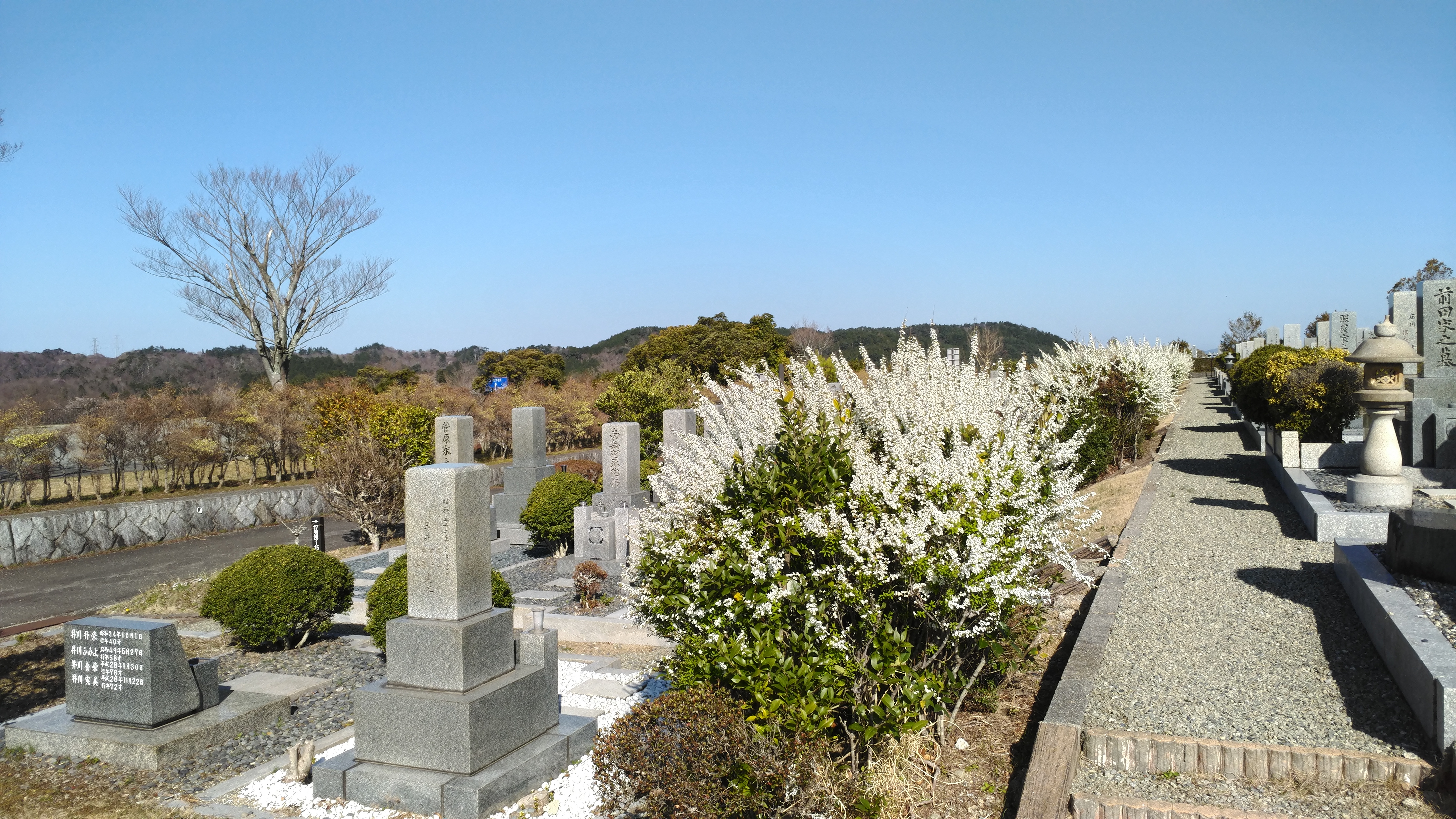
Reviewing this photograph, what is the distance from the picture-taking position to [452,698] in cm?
468

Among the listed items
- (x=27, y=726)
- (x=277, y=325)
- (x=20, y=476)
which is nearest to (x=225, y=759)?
(x=27, y=726)

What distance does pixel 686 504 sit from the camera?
4.34 m

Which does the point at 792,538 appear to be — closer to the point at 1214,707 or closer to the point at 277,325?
the point at 1214,707

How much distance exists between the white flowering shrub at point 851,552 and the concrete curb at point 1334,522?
5.09 meters

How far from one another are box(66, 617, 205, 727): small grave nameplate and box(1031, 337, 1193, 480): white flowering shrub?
36.3ft

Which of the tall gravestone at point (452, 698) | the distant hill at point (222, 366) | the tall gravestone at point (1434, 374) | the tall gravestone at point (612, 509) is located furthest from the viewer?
the distant hill at point (222, 366)

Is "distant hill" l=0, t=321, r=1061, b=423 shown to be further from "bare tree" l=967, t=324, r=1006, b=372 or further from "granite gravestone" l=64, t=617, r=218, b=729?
"granite gravestone" l=64, t=617, r=218, b=729

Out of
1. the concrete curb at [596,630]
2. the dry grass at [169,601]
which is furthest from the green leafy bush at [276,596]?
the dry grass at [169,601]

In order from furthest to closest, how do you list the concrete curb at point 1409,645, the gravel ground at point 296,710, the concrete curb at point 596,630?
the concrete curb at point 596,630, the gravel ground at point 296,710, the concrete curb at point 1409,645

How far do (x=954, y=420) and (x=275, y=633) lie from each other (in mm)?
6925

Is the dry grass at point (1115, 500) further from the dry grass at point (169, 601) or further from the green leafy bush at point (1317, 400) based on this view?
the dry grass at point (169, 601)

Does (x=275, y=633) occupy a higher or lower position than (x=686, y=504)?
lower

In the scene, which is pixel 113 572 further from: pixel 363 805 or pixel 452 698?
pixel 452 698

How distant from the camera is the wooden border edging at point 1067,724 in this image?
12.3ft
